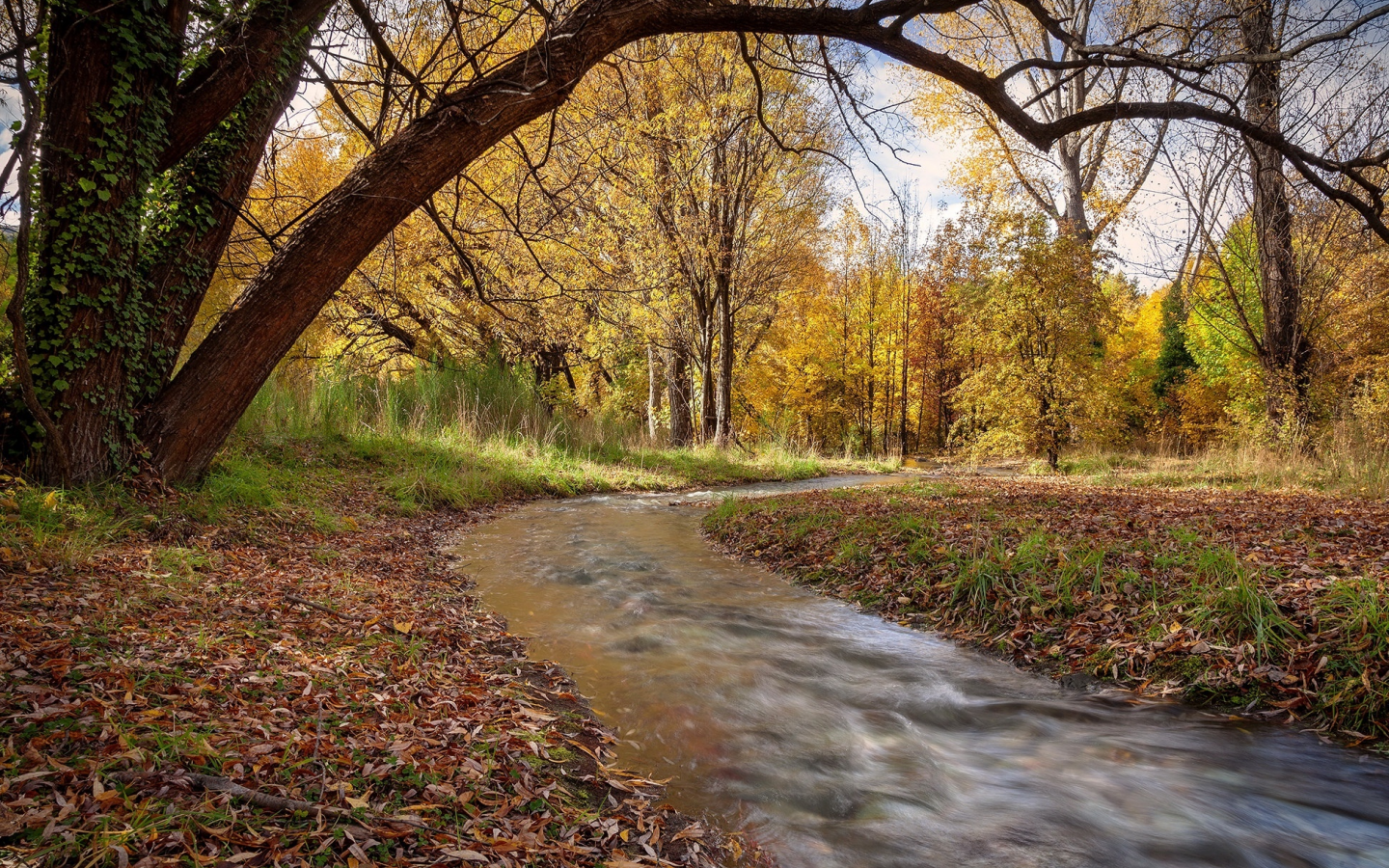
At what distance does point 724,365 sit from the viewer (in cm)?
1512

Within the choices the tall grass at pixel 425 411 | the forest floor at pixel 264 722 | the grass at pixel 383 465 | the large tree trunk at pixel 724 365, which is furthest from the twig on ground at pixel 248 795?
the large tree trunk at pixel 724 365

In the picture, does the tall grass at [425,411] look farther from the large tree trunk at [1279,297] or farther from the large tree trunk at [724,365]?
the large tree trunk at [1279,297]

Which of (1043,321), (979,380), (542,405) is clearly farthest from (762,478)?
(1043,321)

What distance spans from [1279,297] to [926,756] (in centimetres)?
1234

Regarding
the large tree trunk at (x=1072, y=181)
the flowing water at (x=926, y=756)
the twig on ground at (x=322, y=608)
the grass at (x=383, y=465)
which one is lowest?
the flowing water at (x=926, y=756)

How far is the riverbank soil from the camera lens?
121 inches

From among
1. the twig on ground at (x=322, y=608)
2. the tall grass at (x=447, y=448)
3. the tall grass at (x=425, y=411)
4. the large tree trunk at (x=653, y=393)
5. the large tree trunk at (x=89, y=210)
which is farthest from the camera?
the large tree trunk at (x=653, y=393)

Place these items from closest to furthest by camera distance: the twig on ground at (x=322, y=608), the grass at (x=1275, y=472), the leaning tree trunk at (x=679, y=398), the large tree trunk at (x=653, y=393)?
1. the twig on ground at (x=322, y=608)
2. the grass at (x=1275, y=472)
3. the leaning tree trunk at (x=679, y=398)
4. the large tree trunk at (x=653, y=393)

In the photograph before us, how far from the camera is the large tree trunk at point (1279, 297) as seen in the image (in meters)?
10.5

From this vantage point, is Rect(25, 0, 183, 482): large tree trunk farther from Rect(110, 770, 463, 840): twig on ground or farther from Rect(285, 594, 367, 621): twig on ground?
Rect(110, 770, 463, 840): twig on ground

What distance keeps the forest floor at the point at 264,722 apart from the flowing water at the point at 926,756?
34 centimetres

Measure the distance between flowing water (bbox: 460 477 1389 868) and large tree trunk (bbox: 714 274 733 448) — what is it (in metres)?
10.7

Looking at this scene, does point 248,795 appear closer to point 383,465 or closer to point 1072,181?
point 383,465

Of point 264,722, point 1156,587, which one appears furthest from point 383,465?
point 1156,587
